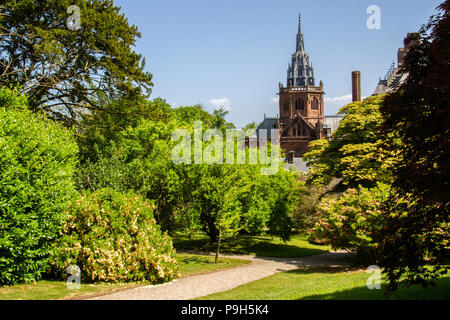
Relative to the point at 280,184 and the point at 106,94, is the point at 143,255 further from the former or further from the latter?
the point at 280,184

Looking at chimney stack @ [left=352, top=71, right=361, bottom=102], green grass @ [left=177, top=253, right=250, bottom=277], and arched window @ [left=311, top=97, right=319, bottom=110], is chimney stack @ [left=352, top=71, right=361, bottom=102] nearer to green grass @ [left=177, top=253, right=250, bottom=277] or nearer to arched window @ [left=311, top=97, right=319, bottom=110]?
arched window @ [left=311, top=97, right=319, bottom=110]

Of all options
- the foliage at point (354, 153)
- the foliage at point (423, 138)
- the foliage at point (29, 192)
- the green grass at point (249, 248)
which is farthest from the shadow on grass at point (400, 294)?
the green grass at point (249, 248)

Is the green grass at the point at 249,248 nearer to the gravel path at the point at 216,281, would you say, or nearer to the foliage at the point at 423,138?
the gravel path at the point at 216,281

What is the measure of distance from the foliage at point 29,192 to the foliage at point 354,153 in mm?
16473

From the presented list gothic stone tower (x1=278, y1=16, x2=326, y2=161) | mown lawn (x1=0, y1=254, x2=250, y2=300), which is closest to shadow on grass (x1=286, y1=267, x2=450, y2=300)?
mown lawn (x1=0, y1=254, x2=250, y2=300)

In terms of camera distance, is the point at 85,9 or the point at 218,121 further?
the point at 218,121

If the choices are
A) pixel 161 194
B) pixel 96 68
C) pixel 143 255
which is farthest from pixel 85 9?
pixel 143 255

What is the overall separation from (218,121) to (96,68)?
105ft

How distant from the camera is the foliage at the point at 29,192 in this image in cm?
1209

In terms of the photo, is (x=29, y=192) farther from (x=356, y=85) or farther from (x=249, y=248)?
(x=356, y=85)

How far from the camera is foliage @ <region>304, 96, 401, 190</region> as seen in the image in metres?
23.1
